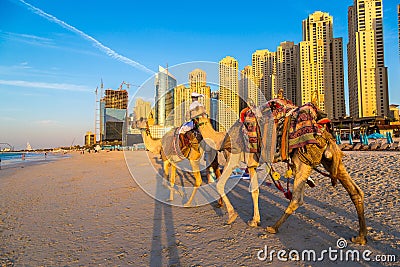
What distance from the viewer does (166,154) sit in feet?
27.4

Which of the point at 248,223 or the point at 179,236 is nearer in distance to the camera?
the point at 179,236

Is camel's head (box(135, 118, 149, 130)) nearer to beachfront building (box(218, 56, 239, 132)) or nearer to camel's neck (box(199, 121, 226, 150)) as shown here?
beachfront building (box(218, 56, 239, 132))

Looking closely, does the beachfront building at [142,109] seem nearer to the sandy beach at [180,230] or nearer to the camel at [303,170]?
the sandy beach at [180,230]

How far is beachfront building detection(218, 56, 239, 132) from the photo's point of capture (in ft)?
21.3

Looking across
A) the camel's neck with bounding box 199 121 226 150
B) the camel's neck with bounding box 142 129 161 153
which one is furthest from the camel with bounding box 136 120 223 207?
the camel's neck with bounding box 199 121 226 150

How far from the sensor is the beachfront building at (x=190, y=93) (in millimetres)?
6715

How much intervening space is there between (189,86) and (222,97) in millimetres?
949

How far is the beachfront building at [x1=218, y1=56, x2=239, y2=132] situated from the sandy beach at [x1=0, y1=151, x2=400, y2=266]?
2.33 metres

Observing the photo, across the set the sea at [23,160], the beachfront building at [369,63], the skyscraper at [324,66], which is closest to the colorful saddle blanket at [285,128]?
the sea at [23,160]

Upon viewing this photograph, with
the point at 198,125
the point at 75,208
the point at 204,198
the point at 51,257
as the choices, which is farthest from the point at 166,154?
the point at 51,257

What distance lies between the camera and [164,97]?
8.33 m

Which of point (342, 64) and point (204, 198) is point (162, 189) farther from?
point (342, 64)

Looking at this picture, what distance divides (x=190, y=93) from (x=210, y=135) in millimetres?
1354

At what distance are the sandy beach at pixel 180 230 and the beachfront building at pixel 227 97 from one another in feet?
7.64
